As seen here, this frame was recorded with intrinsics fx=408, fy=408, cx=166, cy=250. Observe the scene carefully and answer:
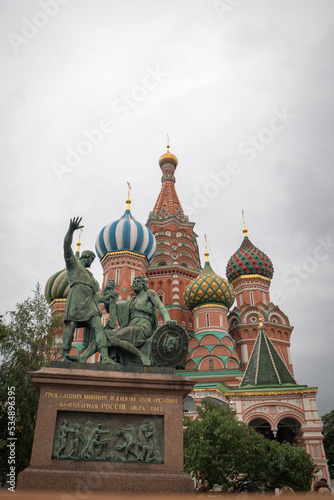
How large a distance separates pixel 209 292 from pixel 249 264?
771 centimetres

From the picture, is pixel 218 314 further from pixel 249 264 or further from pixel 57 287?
pixel 57 287

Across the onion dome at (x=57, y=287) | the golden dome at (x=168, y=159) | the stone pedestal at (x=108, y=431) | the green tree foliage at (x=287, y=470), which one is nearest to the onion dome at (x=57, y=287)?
the onion dome at (x=57, y=287)

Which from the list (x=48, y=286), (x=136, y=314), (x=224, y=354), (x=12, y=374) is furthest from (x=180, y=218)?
(x=136, y=314)

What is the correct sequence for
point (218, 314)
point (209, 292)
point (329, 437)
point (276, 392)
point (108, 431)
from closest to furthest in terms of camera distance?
point (108, 431) → point (276, 392) → point (218, 314) → point (209, 292) → point (329, 437)

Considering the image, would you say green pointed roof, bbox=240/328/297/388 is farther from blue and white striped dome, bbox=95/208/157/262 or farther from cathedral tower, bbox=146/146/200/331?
blue and white striped dome, bbox=95/208/157/262

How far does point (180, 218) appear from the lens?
136 feet

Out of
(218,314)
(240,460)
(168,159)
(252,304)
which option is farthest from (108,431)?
(168,159)

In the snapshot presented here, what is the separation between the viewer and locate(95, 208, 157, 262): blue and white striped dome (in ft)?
109

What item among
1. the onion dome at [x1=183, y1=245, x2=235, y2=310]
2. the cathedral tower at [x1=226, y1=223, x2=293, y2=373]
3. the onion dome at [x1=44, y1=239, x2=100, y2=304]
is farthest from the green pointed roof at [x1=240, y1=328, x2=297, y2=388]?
the onion dome at [x1=44, y1=239, x2=100, y2=304]

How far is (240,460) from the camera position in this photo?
43.5ft

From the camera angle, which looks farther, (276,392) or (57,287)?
(57,287)

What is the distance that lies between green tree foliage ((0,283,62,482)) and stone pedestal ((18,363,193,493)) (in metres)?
8.09

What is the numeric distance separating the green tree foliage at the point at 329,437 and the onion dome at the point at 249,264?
45.6 ft

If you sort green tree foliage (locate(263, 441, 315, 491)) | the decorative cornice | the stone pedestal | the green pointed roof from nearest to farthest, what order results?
the stone pedestal, green tree foliage (locate(263, 441, 315, 491)), the decorative cornice, the green pointed roof
